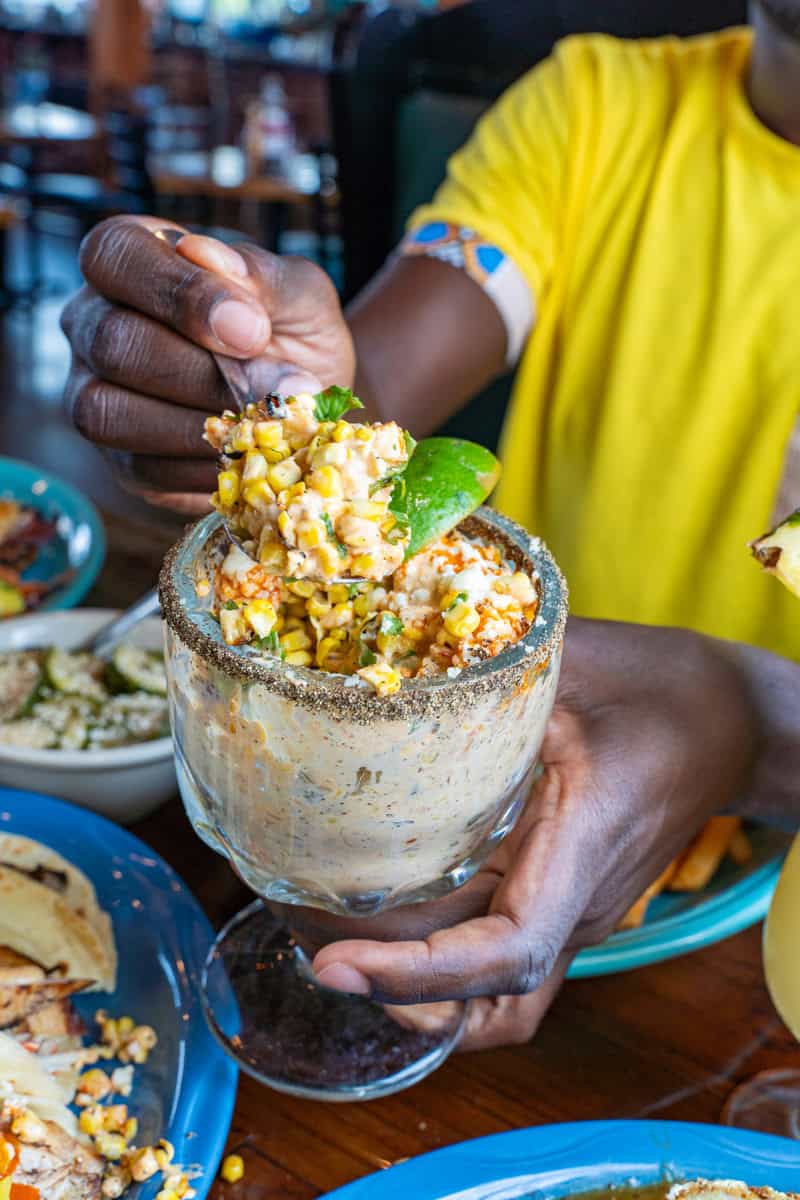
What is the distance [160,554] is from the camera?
4.89 feet

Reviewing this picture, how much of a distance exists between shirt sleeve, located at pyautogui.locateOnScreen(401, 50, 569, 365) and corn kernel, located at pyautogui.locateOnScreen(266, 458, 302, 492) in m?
0.96

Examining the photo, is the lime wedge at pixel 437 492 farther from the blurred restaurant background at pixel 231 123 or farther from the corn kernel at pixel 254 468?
the blurred restaurant background at pixel 231 123

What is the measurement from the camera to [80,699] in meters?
1.06

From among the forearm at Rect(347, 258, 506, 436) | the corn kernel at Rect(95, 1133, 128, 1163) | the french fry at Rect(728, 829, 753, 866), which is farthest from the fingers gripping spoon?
the forearm at Rect(347, 258, 506, 436)

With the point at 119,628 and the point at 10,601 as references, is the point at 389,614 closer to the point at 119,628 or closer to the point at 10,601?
the point at 119,628

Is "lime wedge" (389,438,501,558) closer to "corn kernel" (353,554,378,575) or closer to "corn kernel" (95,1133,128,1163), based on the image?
"corn kernel" (353,554,378,575)

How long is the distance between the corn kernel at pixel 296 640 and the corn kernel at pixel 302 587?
0.03 m

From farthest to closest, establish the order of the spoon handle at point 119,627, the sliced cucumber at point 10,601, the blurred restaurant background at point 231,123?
the blurred restaurant background at point 231,123, the sliced cucumber at point 10,601, the spoon handle at point 119,627

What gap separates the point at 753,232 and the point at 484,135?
44 centimetres

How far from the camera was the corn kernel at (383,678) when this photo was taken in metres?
0.52

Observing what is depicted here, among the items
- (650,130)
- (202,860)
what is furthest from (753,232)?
(202,860)

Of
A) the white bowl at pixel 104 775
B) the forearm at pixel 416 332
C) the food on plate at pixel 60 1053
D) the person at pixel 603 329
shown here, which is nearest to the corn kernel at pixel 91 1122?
the food on plate at pixel 60 1053

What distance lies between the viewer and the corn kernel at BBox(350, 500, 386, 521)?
1.84ft

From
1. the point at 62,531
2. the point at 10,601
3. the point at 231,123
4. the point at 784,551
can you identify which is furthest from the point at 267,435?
the point at 231,123
